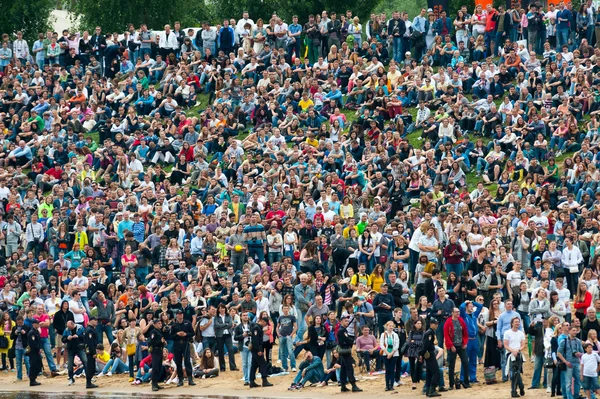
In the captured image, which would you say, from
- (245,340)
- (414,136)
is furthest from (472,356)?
(414,136)

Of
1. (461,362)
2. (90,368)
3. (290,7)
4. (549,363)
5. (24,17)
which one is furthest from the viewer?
(24,17)

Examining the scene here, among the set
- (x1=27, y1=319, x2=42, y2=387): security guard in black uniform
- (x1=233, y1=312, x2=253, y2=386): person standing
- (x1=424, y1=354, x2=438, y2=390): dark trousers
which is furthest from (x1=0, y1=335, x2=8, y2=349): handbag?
(x1=424, y1=354, x2=438, y2=390): dark trousers

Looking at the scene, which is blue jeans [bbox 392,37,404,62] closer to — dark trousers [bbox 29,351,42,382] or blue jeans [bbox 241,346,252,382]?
blue jeans [bbox 241,346,252,382]

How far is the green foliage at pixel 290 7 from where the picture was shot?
194 feet

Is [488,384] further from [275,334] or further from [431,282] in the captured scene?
[275,334]

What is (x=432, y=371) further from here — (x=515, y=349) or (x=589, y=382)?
(x=589, y=382)

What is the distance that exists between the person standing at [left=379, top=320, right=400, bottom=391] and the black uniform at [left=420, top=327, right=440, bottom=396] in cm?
66

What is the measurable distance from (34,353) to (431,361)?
945 cm

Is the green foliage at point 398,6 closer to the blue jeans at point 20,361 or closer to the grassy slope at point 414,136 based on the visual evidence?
the grassy slope at point 414,136

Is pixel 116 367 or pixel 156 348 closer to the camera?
pixel 156 348

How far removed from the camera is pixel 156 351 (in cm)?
2795

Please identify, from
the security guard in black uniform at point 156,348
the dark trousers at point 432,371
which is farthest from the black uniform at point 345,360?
the security guard in black uniform at point 156,348

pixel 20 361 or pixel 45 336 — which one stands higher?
pixel 45 336

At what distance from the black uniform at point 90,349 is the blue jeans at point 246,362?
3421 millimetres
